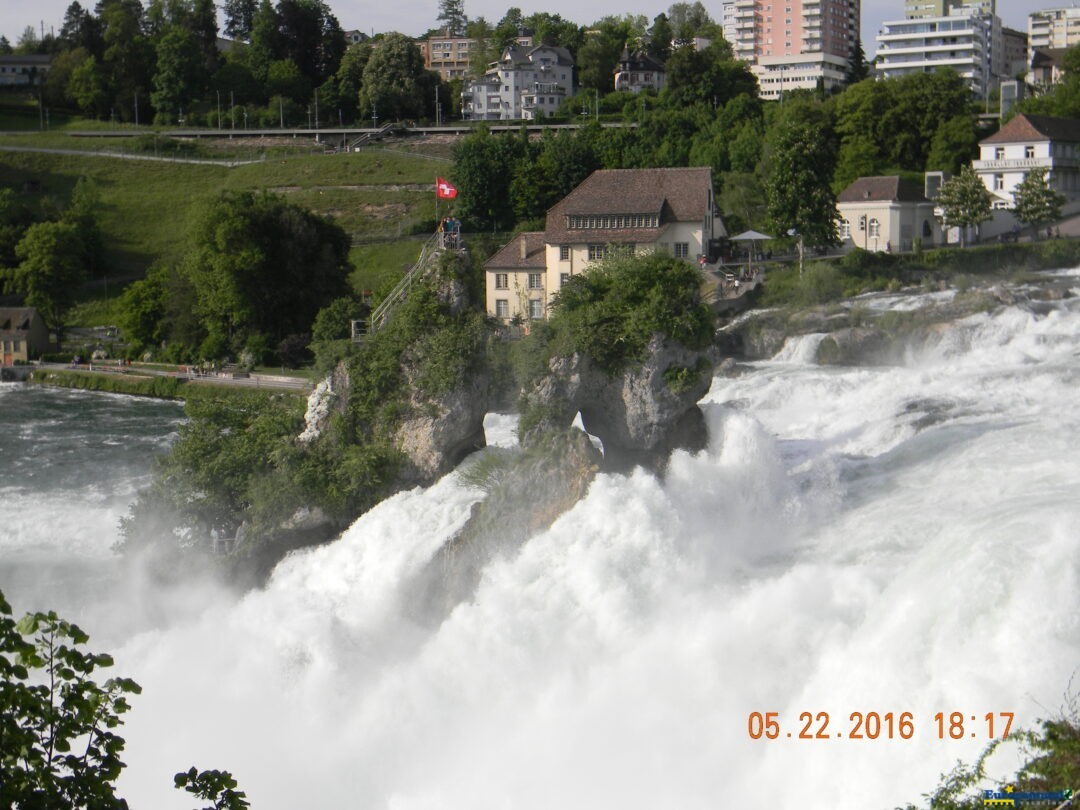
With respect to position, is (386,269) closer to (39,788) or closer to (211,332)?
(211,332)

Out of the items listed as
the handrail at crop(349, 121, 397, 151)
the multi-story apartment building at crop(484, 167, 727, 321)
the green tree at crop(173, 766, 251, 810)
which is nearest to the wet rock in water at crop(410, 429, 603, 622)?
the green tree at crop(173, 766, 251, 810)

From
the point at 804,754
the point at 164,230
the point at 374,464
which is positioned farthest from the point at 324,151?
the point at 804,754

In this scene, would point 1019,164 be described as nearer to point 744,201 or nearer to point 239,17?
point 744,201

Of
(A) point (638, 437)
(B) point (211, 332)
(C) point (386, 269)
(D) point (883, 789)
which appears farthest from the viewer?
(C) point (386, 269)

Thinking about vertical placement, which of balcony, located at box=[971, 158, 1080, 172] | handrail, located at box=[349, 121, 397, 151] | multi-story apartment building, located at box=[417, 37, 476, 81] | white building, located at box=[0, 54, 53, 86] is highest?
multi-story apartment building, located at box=[417, 37, 476, 81]

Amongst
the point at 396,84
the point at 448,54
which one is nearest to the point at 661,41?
the point at 396,84

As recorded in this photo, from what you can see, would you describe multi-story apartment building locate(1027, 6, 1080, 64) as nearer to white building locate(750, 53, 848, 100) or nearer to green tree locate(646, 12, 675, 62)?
white building locate(750, 53, 848, 100)

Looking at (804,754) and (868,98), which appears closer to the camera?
(804,754)

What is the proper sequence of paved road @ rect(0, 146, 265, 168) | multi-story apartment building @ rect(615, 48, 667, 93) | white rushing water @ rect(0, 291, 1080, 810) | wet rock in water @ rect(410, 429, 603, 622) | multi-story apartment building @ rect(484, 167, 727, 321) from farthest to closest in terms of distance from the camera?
multi-story apartment building @ rect(615, 48, 667, 93)
paved road @ rect(0, 146, 265, 168)
multi-story apartment building @ rect(484, 167, 727, 321)
wet rock in water @ rect(410, 429, 603, 622)
white rushing water @ rect(0, 291, 1080, 810)
